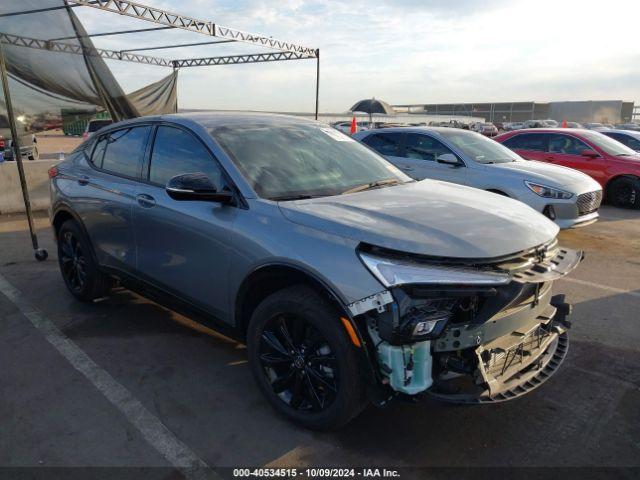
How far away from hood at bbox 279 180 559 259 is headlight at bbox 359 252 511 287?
0.07m

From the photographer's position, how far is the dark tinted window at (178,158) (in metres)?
3.30

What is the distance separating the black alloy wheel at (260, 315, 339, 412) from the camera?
2635mm

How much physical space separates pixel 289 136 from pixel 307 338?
5.35ft

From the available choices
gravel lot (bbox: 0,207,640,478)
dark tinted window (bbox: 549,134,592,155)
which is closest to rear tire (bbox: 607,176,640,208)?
dark tinted window (bbox: 549,134,592,155)

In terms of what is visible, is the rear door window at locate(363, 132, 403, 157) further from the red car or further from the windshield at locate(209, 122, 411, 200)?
the windshield at locate(209, 122, 411, 200)

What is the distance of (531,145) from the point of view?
420 inches

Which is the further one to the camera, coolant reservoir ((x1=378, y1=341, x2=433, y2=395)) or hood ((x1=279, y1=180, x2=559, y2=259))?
hood ((x1=279, y1=180, x2=559, y2=259))

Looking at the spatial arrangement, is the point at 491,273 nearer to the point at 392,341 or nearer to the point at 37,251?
the point at 392,341

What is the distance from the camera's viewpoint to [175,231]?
11.2 feet

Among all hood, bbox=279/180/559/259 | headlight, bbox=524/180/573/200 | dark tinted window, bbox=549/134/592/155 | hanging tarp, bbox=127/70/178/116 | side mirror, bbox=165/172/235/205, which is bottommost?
headlight, bbox=524/180/573/200

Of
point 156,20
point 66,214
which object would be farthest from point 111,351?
point 156,20

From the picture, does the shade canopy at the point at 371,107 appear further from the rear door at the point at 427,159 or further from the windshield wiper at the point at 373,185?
the windshield wiper at the point at 373,185

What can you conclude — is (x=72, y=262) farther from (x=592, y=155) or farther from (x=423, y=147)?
(x=592, y=155)

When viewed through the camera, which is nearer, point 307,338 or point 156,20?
point 307,338
